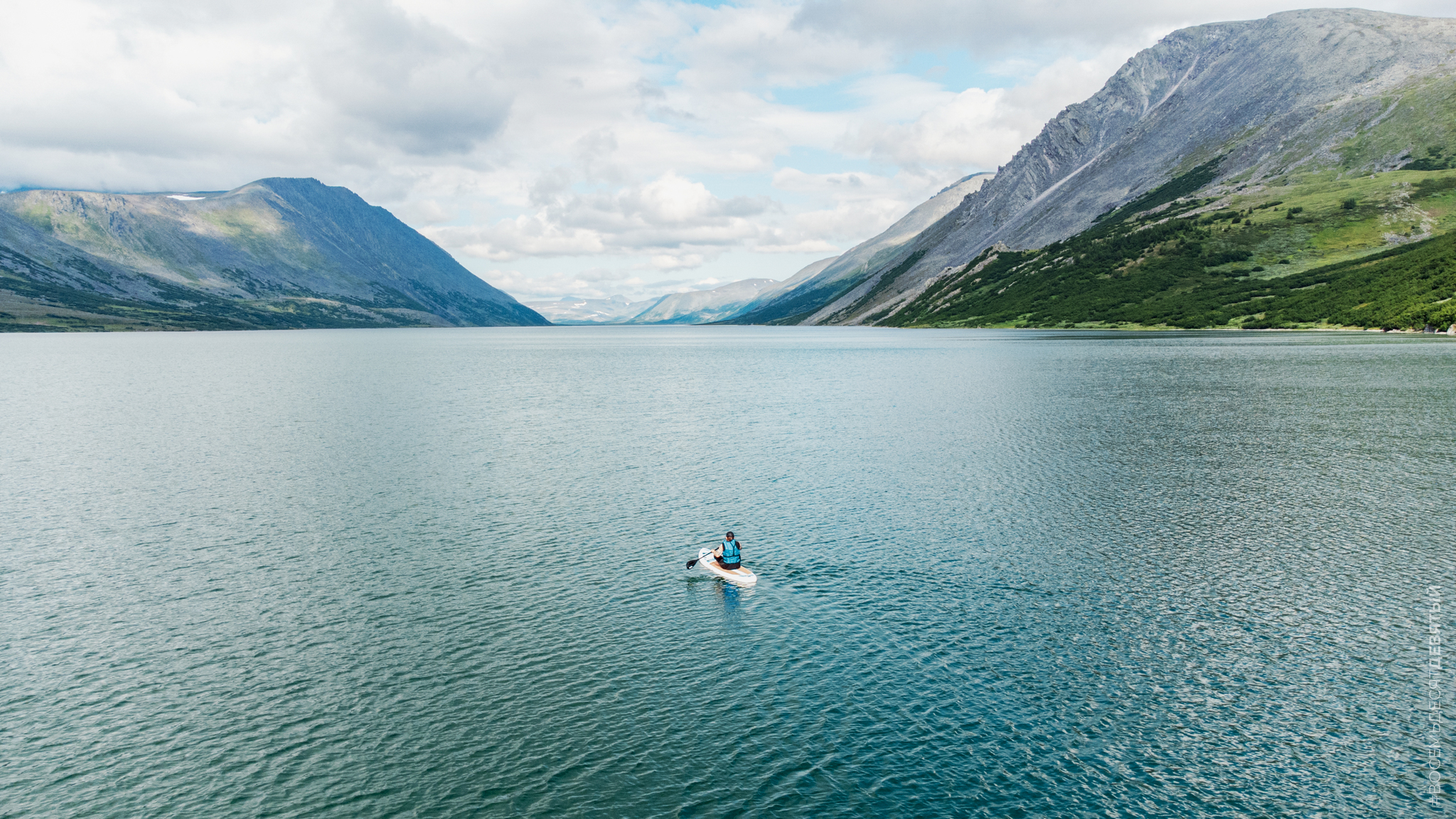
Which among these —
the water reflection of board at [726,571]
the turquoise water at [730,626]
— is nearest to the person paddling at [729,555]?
the water reflection of board at [726,571]

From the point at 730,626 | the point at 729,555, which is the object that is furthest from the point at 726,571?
the point at 730,626

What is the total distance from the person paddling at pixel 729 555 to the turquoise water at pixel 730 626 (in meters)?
1.53

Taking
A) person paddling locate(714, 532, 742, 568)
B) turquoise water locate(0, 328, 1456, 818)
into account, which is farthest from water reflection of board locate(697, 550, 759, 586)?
turquoise water locate(0, 328, 1456, 818)

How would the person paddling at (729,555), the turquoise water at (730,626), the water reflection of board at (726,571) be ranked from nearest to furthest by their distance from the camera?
1. the turquoise water at (730,626)
2. the water reflection of board at (726,571)
3. the person paddling at (729,555)

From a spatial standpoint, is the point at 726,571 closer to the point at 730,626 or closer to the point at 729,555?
the point at 729,555

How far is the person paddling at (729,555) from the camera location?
1606 inches

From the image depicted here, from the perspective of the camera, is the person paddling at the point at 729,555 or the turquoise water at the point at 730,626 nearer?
the turquoise water at the point at 730,626

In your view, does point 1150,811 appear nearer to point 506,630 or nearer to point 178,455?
point 506,630

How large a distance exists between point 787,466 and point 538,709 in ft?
144

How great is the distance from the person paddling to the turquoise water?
1.53 m

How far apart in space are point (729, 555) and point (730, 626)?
5379 mm

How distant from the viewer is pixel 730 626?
3600cm

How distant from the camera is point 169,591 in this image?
3922cm

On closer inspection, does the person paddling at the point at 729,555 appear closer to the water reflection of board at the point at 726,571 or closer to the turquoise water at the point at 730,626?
the water reflection of board at the point at 726,571
